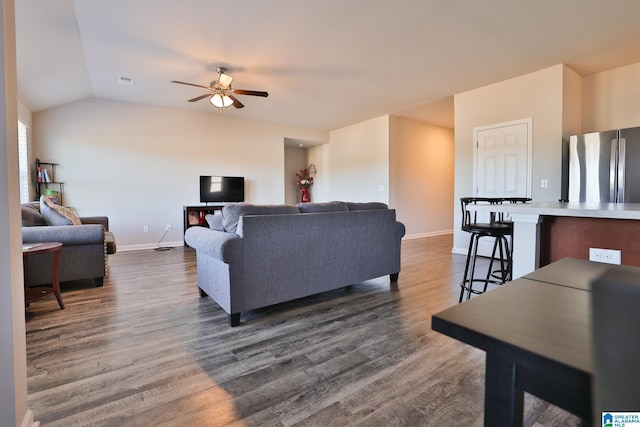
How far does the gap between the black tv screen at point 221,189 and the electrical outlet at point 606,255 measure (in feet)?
18.2

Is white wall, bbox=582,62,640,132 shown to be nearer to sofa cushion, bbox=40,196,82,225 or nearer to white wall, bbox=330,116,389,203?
white wall, bbox=330,116,389,203

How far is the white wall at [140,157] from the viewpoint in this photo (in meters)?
4.81

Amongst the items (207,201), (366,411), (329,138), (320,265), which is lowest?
(366,411)

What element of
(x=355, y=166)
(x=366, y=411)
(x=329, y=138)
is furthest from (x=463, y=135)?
(x=366, y=411)

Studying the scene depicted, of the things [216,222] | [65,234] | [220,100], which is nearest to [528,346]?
[216,222]

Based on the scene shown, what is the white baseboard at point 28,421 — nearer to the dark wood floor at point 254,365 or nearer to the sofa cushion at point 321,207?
the dark wood floor at point 254,365

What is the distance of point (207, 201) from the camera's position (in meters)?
5.88

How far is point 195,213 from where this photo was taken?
5.55 metres

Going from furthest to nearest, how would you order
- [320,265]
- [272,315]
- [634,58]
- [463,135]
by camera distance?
[463,135] < [634,58] < [320,265] < [272,315]

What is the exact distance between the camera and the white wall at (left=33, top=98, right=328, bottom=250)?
189 inches

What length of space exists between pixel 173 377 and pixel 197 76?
386 centimetres

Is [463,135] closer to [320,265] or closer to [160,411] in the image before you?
[320,265]

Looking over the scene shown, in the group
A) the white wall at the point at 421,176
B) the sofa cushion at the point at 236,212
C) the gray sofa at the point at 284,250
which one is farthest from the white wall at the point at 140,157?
the sofa cushion at the point at 236,212

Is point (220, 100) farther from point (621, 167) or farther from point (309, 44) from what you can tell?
point (621, 167)
